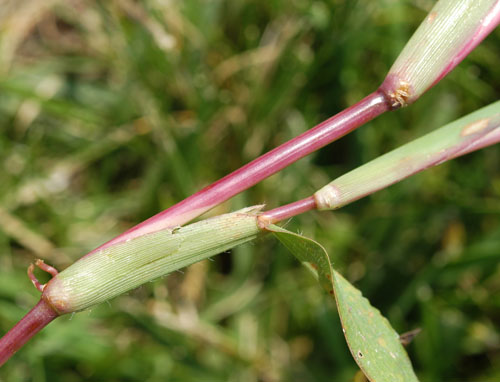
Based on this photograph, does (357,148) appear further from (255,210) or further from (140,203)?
(255,210)

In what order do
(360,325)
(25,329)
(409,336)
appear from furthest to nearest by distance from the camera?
(409,336), (360,325), (25,329)

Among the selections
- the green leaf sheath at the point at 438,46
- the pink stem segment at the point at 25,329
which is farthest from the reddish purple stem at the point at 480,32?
the pink stem segment at the point at 25,329

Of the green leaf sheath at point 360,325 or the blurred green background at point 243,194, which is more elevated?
the blurred green background at point 243,194

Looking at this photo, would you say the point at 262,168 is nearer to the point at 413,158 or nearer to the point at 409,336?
the point at 413,158

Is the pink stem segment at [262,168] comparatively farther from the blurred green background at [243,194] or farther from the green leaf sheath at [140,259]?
the blurred green background at [243,194]

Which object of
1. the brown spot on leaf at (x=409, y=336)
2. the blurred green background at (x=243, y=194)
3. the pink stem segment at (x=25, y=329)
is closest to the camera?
the pink stem segment at (x=25, y=329)

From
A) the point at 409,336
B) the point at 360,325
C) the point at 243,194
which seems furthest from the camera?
the point at 243,194

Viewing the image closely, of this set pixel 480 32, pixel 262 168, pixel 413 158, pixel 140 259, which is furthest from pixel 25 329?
pixel 480 32

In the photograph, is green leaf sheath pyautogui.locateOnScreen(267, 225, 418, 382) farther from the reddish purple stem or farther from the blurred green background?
the blurred green background
